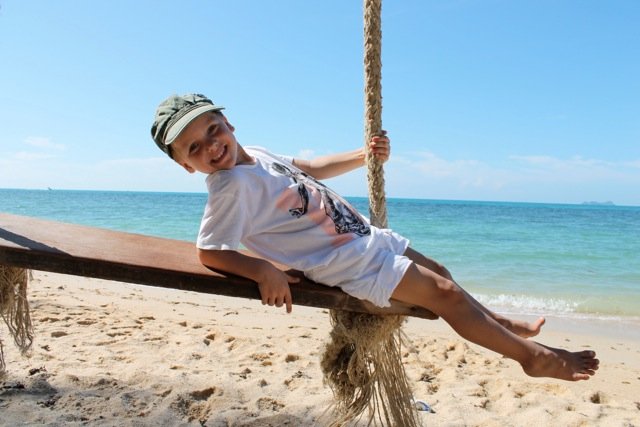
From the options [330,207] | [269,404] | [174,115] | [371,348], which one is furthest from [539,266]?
[174,115]

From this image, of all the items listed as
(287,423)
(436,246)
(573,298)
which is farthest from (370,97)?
(436,246)

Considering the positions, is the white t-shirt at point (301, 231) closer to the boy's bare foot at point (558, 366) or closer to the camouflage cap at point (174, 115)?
the camouflage cap at point (174, 115)

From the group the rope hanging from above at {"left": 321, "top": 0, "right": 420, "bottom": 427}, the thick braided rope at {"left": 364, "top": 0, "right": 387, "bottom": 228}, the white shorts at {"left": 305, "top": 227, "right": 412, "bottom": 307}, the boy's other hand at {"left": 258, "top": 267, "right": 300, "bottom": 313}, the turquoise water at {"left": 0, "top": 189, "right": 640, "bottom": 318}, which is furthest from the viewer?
the turquoise water at {"left": 0, "top": 189, "right": 640, "bottom": 318}

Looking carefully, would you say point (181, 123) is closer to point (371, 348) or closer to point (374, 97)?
point (374, 97)

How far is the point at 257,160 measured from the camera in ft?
6.01

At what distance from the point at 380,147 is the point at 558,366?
1.00m

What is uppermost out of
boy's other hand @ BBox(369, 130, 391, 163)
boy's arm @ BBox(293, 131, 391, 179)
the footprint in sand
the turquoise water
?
boy's other hand @ BBox(369, 130, 391, 163)

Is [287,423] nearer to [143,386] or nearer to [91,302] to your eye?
[143,386]

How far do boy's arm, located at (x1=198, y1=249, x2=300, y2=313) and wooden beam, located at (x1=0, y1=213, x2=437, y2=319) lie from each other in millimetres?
28

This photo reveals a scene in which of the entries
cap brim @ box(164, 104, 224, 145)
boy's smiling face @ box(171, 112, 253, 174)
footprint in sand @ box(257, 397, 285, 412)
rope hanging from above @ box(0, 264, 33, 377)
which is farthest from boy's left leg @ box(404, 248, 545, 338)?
rope hanging from above @ box(0, 264, 33, 377)

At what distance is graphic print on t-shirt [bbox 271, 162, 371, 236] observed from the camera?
5.77 feet

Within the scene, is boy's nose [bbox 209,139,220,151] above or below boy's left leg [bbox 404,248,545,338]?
above

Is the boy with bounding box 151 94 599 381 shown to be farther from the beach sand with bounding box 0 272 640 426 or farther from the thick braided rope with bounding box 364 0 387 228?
the beach sand with bounding box 0 272 640 426

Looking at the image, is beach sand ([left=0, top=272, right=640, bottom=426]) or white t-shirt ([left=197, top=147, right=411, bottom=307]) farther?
beach sand ([left=0, top=272, right=640, bottom=426])
